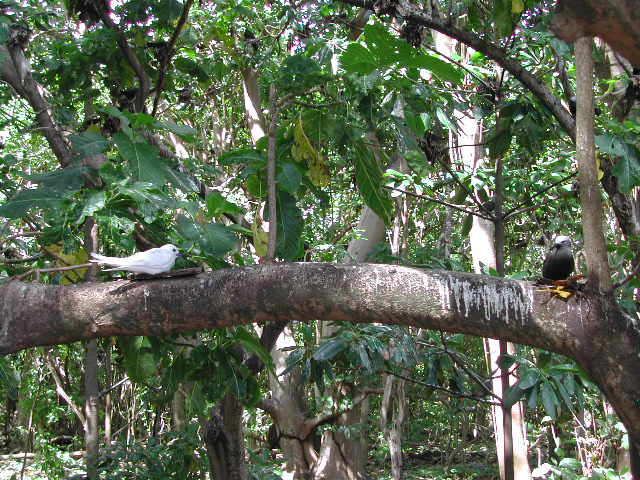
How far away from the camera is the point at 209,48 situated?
575 cm

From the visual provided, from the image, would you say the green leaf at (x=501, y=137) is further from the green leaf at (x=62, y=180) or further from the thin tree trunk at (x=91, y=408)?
Result: the thin tree trunk at (x=91, y=408)

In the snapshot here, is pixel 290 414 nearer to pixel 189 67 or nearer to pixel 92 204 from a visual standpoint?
pixel 189 67

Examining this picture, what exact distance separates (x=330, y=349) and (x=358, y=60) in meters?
1.49

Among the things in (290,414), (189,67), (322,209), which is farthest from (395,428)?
(189,67)

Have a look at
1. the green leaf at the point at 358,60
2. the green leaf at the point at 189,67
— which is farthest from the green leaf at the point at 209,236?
the green leaf at the point at 189,67

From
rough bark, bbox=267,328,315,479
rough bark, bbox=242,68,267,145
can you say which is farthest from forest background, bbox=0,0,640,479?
rough bark, bbox=242,68,267,145

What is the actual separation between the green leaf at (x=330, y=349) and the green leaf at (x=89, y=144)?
4.66 ft

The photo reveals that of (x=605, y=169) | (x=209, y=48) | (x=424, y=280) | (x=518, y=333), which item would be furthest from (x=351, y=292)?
(x=209, y=48)

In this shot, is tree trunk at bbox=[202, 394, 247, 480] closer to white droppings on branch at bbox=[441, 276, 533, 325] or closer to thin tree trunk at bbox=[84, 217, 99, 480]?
thin tree trunk at bbox=[84, 217, 99, 480]

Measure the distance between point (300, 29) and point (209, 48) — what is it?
1162 mm

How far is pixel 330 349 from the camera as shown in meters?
3.14

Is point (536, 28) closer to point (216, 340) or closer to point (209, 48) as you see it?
point (216, 340)

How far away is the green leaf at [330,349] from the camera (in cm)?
309

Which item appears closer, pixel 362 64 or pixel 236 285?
pixel 236 285
